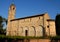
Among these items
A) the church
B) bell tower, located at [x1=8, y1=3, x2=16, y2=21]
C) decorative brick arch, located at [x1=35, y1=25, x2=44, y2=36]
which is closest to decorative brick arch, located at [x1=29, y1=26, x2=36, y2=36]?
the church

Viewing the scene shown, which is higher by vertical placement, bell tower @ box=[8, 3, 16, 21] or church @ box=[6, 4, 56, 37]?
bell tower @ box=[8, 3, 16, 21]

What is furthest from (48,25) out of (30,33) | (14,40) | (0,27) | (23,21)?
(0,27)

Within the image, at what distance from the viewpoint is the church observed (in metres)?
29.6

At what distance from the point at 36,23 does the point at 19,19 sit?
21.2 ft

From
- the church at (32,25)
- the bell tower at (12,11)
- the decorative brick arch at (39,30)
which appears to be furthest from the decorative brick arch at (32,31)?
the bell tower at (12,11)

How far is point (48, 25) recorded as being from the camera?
29906 millimetres

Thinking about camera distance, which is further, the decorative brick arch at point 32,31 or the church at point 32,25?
the decorative brick arch at point 32,31

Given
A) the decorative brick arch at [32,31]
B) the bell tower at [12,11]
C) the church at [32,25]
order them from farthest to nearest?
1. the bell tower at [12,11]
2. the decorative brick arch at [32,31]
3. the church at [32,25]

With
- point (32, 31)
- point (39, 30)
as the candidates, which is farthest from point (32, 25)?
point (39, 30)

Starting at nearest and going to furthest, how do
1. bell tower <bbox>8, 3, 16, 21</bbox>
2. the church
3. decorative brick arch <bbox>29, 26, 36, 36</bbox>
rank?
the church, decorative brick arch <bbox>29, 26, 36, 36</bbox>, bell tower <bbox>8, 3, 16, 21</bbox>

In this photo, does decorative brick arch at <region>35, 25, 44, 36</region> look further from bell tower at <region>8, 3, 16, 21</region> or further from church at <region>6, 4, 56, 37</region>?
bell tower at <region>8, 3, 16, 21</region>

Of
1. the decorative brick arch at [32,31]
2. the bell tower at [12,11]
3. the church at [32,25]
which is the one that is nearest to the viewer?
the church at [32,25]

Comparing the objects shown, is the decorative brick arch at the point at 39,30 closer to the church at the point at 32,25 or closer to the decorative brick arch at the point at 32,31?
the church at the point at 32,25

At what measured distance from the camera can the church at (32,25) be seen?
29.6 meters
